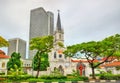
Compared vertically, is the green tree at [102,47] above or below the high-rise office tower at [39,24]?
below

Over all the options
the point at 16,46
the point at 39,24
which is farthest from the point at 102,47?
the point at 16,46

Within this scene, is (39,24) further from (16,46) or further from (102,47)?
(102,47)

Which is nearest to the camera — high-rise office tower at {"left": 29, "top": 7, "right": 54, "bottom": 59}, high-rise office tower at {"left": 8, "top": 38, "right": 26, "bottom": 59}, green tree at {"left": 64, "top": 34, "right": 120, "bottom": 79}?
green tree at {"left": 64, "top": 34, "right": 120, "bottom": 79}

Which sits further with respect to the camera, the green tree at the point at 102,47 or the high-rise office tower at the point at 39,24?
the high-rise office tower at the point at 39,24

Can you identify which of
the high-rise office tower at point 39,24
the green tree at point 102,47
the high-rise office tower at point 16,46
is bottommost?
the green tree at point 102,47

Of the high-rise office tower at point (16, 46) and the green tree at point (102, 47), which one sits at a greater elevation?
the high-rise office tower at point (16, 46)

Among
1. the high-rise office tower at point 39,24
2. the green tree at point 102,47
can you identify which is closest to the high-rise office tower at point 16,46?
the high-rise office tower at point 39,24

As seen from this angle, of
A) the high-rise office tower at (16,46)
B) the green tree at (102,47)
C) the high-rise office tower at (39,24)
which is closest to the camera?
the green tree at (102,47)

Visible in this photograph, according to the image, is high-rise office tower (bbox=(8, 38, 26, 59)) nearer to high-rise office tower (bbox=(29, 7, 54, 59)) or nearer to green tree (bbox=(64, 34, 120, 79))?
high-rise office tower (bbox=(29, 7, 54, 59))

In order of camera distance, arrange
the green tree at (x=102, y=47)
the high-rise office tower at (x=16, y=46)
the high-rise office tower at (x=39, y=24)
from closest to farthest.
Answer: the green tree at (x=102, y=47), the high-rise office tower at (x=39, y=24), the high-rise office tower at (x=16, y=46)

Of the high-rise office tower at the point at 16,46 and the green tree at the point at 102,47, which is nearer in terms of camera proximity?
Result: the green tree at the point at 102,47

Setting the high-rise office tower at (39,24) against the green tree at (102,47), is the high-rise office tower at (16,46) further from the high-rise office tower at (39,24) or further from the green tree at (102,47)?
the green tree at (102,47)

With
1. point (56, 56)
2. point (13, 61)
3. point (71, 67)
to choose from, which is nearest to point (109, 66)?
point (71, 67)

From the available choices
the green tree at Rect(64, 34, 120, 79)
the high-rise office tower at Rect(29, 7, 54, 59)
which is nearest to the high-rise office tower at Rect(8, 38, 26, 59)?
the high-rise office tower at Rect(29, 7, 54, 59)
